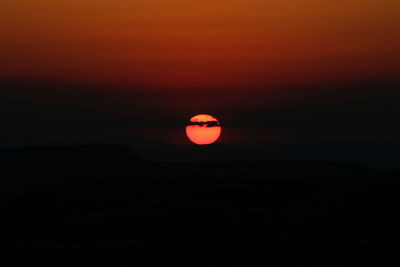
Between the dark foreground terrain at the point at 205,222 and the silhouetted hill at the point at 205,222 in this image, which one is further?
the silhouetted hill at the point at 205,222

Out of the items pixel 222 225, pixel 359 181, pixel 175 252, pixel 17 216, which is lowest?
pixel 175 252

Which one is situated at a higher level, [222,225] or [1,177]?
[1,177]

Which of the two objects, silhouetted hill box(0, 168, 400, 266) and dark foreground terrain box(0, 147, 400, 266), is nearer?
dark foreground terrain box(0, 147, 400, 266)

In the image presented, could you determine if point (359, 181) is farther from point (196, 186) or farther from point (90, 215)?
point (90, 215)

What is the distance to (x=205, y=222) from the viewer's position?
45906 millimetres

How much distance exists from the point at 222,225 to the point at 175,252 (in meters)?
10.8

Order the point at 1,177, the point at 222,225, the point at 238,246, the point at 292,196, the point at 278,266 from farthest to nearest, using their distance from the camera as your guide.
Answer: the point at 1,177 → the point at 292,196 → the point at 222,225 → the point at 238,246 → the point at 278,266

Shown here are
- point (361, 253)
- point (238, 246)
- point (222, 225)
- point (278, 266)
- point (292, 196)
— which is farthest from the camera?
point (292, 196)

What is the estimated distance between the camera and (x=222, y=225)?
144ft

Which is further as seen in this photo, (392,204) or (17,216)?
(17,216)

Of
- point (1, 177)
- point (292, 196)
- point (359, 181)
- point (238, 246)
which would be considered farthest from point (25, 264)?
point (1, 177)

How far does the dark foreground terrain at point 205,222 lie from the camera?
3206 cm

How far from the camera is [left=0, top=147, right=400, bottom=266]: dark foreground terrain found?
105 ft

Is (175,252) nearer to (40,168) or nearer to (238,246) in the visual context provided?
(238,246)
